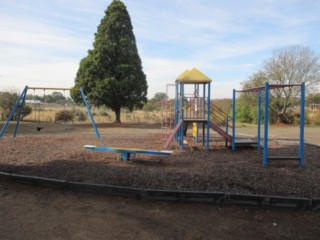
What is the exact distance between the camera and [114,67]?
23609mm

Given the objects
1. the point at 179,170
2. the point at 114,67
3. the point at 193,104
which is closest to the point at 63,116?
the point at 114,67

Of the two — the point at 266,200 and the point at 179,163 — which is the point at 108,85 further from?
the point at 266,200

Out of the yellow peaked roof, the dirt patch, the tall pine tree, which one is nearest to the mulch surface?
the dirt patch

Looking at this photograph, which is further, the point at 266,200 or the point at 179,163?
the point at 179,163

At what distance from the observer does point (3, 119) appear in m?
24.8

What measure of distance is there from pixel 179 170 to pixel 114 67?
60.1ft

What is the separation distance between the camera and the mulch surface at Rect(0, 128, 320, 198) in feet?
17.8

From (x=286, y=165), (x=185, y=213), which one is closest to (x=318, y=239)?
(x=185, y=213)

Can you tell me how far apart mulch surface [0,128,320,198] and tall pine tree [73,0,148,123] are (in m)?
13.8

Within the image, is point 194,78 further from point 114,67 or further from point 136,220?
point 114,67

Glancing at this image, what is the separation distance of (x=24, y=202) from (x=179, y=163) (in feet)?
13.2

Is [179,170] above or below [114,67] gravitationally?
below

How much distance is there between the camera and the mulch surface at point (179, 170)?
5.44 m

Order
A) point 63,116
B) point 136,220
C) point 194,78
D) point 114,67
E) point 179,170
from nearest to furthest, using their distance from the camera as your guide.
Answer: point 136,220, point 179,170, point 194,78, point 114,67, point 63,116
